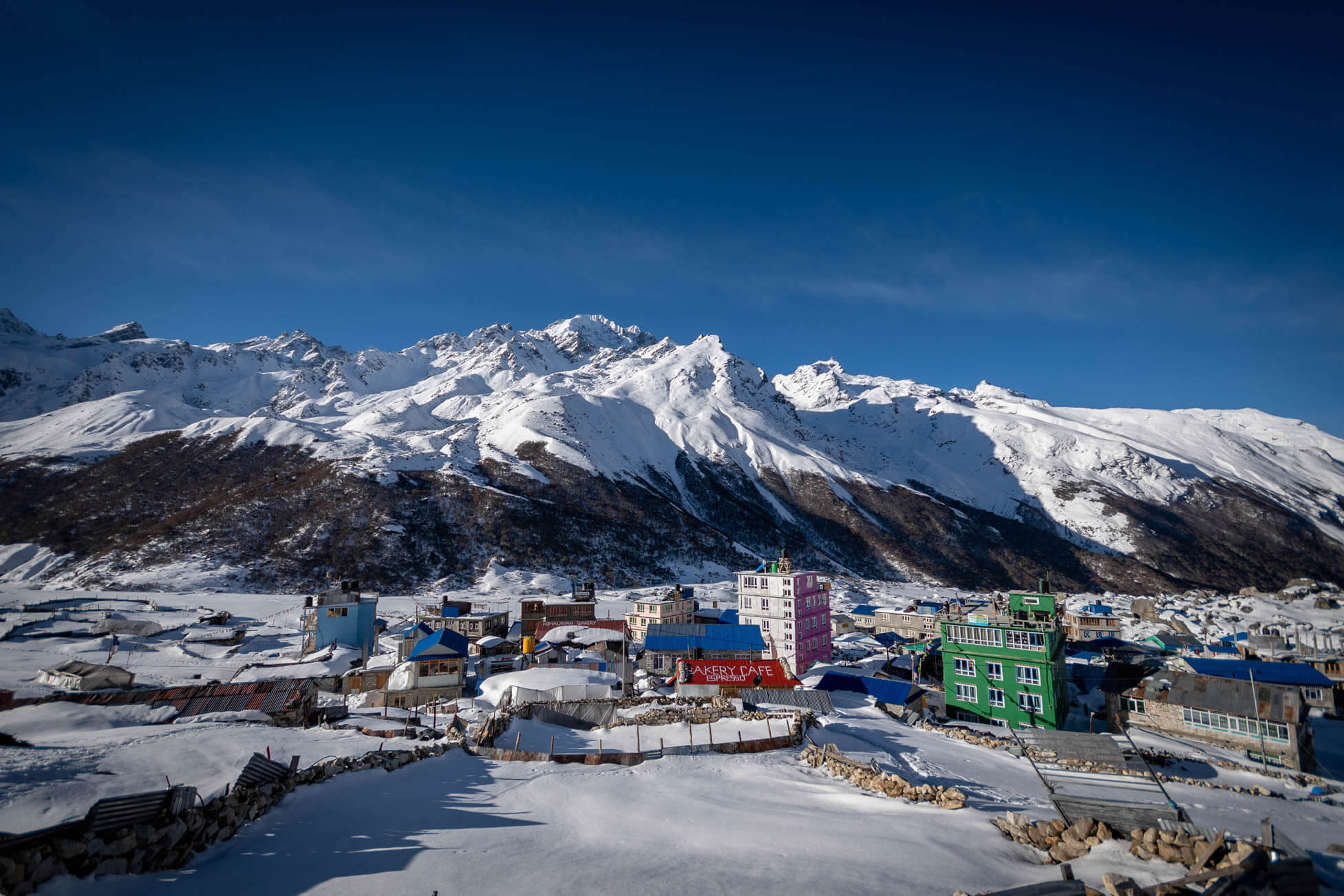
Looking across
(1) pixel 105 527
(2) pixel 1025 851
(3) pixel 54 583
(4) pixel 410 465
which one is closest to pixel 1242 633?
(2) pixel 1025 851

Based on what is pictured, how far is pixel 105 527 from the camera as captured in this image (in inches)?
3627

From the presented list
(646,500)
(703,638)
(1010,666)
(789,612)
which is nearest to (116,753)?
(703,638)

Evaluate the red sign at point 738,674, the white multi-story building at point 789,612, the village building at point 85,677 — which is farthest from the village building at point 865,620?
the village building at point 85,677

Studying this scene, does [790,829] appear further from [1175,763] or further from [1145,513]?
[1145,513]

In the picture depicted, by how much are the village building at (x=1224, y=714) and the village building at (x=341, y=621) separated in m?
51.9

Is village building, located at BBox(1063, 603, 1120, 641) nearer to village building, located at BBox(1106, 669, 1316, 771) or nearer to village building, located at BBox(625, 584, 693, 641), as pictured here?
village building, located at BBox(1106, 669, 1316, 771)

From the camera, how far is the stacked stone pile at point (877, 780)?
47.4ft

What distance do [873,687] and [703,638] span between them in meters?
13.3

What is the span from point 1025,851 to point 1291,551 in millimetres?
232994

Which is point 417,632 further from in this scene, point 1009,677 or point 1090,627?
point 1090,627

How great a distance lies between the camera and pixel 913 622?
6731 cm

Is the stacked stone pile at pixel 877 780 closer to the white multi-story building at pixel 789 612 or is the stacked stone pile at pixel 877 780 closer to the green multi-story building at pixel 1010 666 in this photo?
the green multi-story building at pixel 1010 666

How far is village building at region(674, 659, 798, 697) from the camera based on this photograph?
29.7 m

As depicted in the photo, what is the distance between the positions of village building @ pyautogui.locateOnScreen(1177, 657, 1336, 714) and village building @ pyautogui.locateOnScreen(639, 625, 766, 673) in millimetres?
28476
